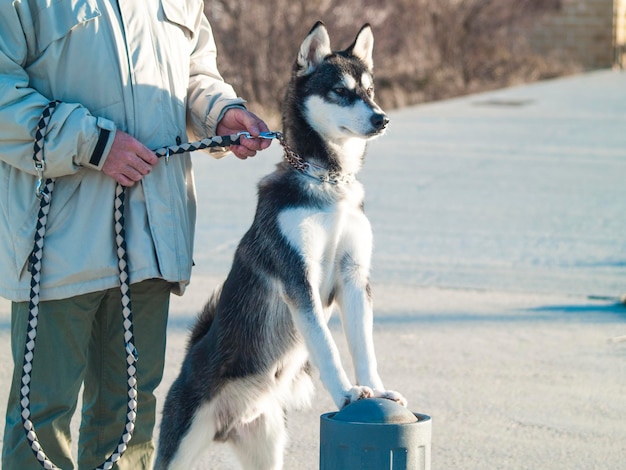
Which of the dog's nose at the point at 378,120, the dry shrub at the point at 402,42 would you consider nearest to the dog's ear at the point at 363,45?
the dog's nose at the point at 378,120

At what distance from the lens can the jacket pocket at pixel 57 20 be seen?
297 centimetres

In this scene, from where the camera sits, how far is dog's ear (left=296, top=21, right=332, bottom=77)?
141 inches

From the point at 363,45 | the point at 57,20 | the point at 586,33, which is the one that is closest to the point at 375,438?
the point at 57,20

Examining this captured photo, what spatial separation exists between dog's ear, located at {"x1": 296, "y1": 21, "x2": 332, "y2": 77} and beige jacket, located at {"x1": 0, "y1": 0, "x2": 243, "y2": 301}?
475 millimetres

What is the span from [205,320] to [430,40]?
18828 millimetres

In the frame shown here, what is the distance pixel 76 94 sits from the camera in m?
3.09

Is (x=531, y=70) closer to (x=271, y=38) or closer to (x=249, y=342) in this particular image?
(x=271, y=38)

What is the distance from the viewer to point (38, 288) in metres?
2.99

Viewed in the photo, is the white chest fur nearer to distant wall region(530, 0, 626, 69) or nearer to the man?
the man

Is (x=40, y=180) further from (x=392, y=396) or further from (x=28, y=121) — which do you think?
(x=392, y=396)

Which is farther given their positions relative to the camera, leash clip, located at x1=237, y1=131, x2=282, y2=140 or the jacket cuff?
leash clip, located at x1=237, y1=131, x2=282, y2=140

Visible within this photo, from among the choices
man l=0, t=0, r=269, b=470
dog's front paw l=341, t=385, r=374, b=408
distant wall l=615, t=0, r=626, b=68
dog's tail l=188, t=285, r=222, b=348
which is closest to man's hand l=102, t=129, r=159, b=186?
man l=0, t=0, r=269, b=470

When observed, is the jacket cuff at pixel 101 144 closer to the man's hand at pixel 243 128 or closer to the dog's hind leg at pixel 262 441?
the man's hand at pixel 243 128

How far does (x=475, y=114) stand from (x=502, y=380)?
10.2 meters
